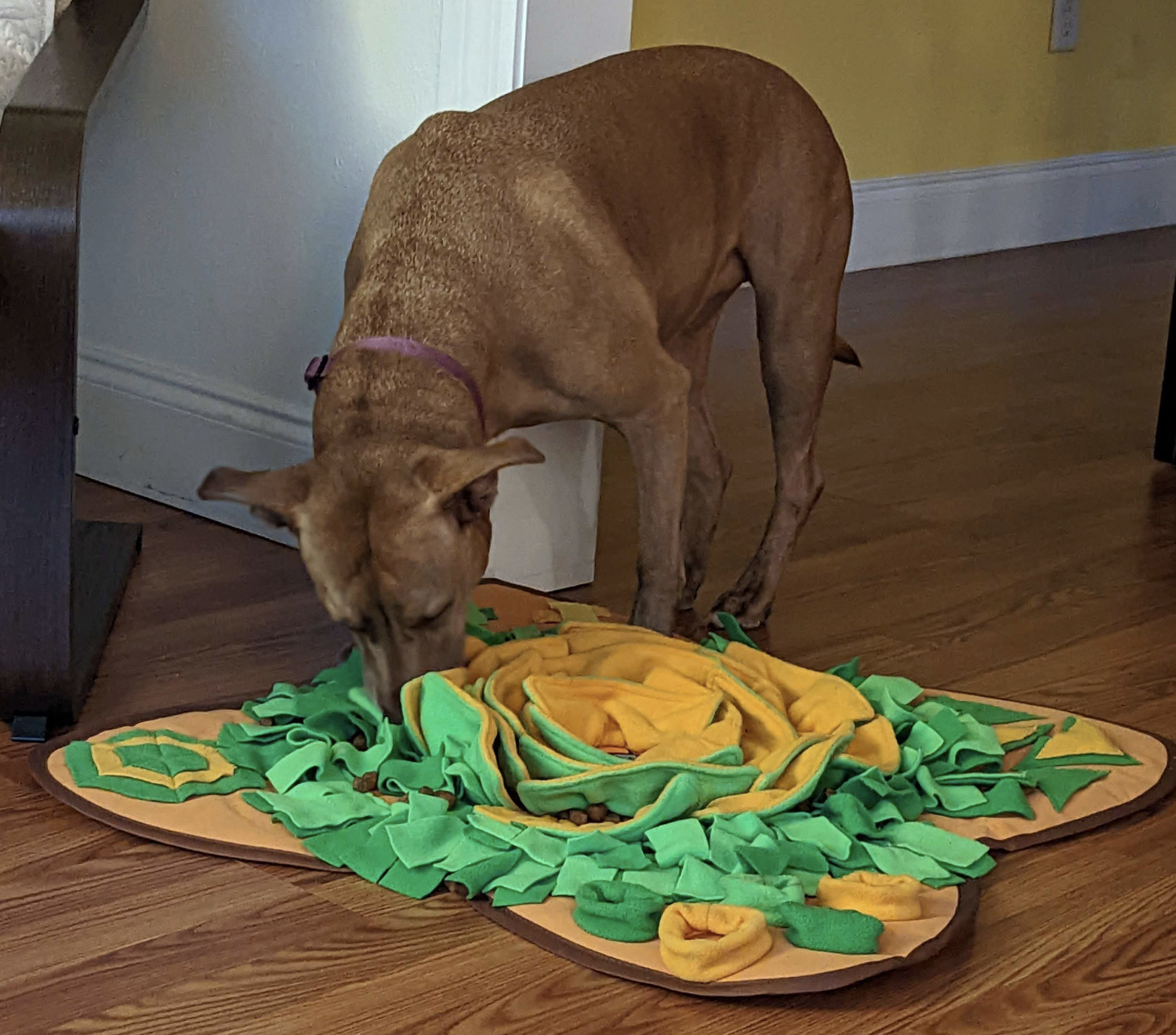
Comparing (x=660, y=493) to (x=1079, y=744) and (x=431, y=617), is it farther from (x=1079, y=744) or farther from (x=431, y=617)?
(x=1079, y=744)

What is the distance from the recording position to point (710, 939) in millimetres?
1575

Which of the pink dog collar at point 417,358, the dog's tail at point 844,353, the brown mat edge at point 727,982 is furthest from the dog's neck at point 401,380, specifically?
the dog's tail at point 844,353

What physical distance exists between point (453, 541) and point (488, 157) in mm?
613

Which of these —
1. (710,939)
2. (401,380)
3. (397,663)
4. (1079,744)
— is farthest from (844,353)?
(710,939)

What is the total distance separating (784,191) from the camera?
2.58 m

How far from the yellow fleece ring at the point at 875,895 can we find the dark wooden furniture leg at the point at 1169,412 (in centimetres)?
215

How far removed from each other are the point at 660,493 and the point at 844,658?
36cm

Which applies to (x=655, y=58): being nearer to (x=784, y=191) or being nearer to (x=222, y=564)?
(x=784, y=191)

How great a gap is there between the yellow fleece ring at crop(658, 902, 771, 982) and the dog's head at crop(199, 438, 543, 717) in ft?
1.60

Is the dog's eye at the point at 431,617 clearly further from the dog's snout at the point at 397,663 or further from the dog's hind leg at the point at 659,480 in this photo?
the dog's hind leg at the point at 659,480

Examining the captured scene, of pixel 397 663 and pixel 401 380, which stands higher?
pixel 401 380

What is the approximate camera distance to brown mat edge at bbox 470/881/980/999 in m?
1.53

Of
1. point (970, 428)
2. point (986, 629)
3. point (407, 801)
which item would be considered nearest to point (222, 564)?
point (407, 801)

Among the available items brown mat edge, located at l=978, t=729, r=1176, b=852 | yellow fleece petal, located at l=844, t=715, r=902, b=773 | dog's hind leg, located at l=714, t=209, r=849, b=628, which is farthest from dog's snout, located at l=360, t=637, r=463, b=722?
dog's hind leg, located at l=714, t=209, r=849, b=628
